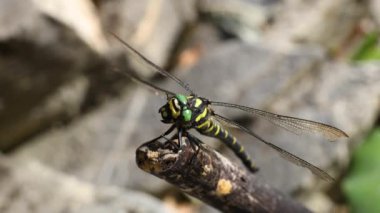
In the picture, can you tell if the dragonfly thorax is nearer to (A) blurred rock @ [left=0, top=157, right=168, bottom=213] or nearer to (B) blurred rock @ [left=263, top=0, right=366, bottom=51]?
(A) blurred rock @ [left=0, top=157, right=168, bottom=213]

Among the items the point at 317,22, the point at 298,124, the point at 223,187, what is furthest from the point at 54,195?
the point at 317,22

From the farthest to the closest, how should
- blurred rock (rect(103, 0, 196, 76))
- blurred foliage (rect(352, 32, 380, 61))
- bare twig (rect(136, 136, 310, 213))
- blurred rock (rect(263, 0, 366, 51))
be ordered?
blurred rock (rect(263, 0, 366, 51))
blurred foliage (rect(352, 32, 380, 61))
blurred rock (rect(103, 0, 196, 76))
bare twig (rect(136, 136, 310, 213))

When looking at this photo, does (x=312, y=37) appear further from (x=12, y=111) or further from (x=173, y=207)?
(x=12, y=111)

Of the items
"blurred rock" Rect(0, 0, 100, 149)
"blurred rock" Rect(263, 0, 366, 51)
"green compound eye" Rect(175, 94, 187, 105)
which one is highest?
"blurred rock" Rect(263, 0, 366, 51)

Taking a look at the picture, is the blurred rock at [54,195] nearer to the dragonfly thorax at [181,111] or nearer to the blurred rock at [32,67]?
the blurred rock at [32,67]

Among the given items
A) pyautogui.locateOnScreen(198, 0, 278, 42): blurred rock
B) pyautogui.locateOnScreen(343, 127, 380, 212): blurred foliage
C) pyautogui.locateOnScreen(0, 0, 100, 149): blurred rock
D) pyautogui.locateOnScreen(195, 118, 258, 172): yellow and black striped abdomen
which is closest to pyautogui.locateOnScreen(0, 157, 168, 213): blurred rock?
pyautogui.locateOnScreen(0, 0, 100, 149): blurred rock

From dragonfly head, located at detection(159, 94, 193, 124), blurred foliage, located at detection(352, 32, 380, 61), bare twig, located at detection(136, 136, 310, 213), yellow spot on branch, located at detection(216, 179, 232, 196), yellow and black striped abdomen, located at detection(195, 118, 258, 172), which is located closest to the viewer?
bare twig, located at detection(136, 136, 310, 213)

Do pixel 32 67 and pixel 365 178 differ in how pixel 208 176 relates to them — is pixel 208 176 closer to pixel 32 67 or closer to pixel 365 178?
pixel 365 178

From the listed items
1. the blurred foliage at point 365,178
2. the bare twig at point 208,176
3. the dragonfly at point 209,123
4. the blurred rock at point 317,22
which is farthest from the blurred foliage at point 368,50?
the bare twig at point 208,176
